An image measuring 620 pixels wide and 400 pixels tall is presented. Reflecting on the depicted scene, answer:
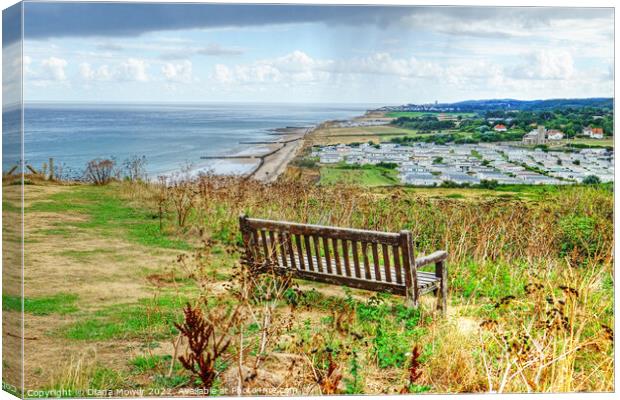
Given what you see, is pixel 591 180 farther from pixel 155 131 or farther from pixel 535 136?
pixel 155 131

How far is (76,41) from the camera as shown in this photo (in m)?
8.00

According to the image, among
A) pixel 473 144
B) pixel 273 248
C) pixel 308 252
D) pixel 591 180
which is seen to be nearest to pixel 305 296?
pixel 308 252

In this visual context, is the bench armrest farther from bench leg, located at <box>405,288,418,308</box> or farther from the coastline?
the coastline

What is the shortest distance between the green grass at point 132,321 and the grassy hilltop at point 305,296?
12mm

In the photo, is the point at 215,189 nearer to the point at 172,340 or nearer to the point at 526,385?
the point at 172,340

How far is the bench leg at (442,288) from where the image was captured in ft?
27.3

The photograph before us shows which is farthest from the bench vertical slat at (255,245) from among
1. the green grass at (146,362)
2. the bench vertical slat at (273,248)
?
the green grass at (146,362)

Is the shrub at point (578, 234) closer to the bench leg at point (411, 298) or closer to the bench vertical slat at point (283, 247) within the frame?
the bench leg at point (411, 298)

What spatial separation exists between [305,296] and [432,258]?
1.18 metres

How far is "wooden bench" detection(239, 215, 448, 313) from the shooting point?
798 cm

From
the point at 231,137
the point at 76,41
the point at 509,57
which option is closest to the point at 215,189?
the point at 231,137

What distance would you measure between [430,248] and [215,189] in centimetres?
203

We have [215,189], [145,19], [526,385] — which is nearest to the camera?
[526,385]

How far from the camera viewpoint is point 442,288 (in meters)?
8.35
